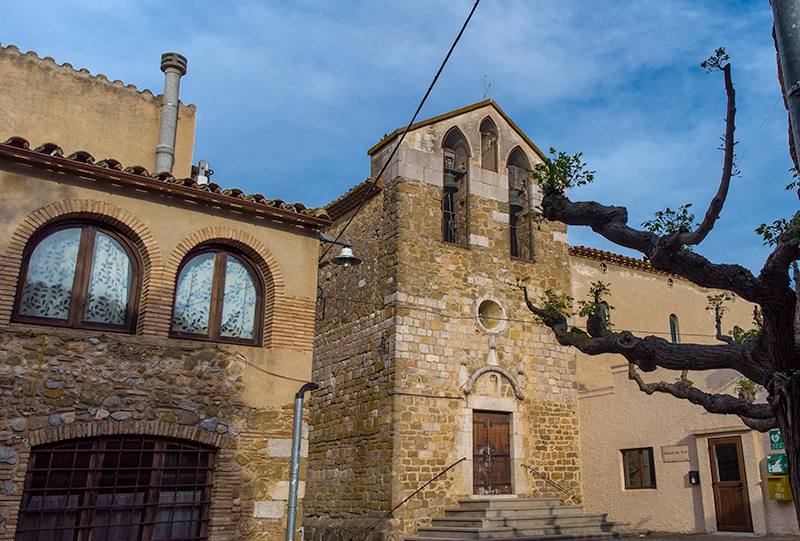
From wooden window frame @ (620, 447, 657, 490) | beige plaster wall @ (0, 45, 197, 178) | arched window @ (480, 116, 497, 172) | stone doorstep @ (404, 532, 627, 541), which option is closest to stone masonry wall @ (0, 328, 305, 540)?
stone doorstep @ (404, 532, 627, 541)

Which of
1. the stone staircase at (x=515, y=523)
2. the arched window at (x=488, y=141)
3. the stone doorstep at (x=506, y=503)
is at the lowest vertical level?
the stone staircase at (x=515, y=523)

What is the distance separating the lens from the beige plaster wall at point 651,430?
13766 millimetres

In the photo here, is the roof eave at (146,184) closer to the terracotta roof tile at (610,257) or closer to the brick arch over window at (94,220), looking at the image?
the brick arch over window at (94,220)

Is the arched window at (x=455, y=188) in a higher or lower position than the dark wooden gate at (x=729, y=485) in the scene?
higher

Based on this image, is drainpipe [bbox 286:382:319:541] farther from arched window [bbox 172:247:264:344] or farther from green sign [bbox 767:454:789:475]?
green sign [bbox 767:454:789:475]

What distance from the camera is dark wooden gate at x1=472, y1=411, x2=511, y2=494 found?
15055 millimetres

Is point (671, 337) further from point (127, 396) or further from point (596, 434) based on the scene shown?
point (127, 396)

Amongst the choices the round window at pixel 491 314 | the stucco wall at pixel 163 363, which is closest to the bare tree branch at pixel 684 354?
the stucco wall at pixel 163 363

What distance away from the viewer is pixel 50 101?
13016mm

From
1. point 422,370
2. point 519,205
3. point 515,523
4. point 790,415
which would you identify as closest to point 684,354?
point 790,415

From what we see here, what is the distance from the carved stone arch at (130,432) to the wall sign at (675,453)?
9870mm

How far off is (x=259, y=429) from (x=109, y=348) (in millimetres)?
2329

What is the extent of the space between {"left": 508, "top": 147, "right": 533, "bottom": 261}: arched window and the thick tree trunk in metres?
10.6

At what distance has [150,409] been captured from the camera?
9406mm
